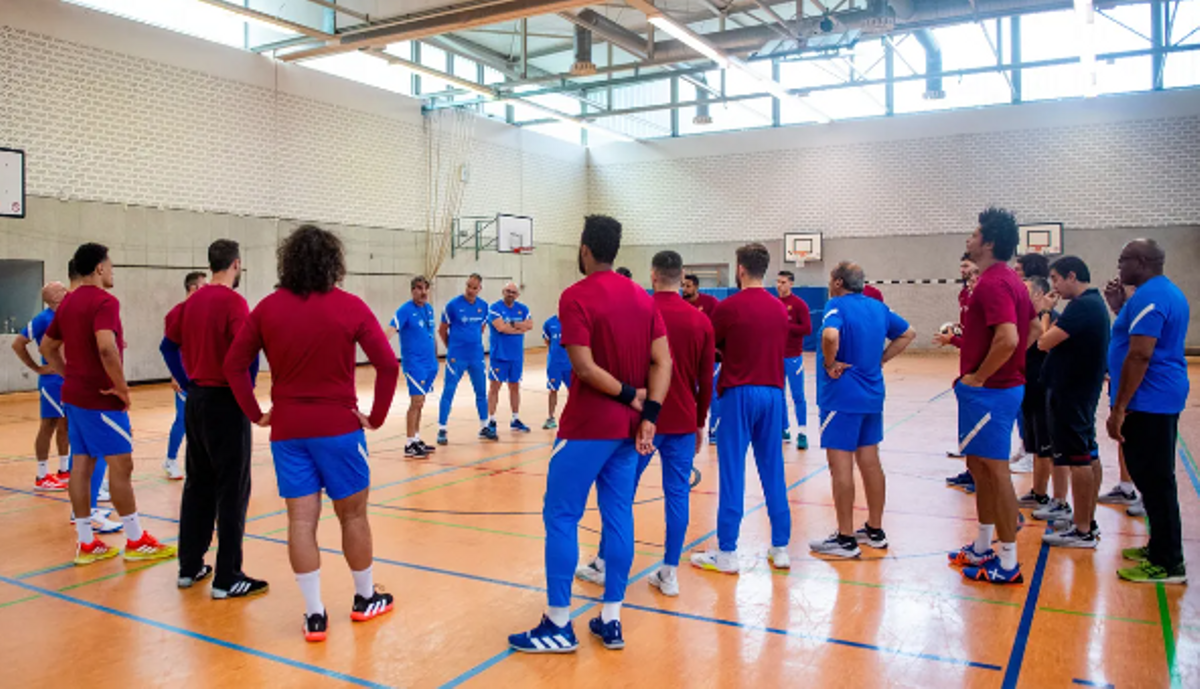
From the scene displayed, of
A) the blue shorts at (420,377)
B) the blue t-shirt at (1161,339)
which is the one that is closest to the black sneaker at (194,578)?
the blue shorts at (420,377)

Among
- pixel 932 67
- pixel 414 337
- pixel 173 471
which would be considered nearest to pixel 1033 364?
pixel 414 337

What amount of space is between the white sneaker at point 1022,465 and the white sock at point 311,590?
A: 609cm

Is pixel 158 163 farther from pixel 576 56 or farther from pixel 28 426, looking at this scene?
pixel 576 56

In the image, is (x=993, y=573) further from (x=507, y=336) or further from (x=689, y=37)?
(x=689, y=37)

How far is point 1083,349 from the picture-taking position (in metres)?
5.20

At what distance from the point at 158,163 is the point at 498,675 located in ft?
49.5

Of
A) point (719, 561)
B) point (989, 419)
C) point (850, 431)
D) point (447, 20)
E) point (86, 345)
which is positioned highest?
point (447, 20)

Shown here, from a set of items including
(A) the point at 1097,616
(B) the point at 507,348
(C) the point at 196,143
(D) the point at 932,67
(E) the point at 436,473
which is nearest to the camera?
(A) the point at 1097,616

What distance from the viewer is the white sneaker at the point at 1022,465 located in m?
7.48

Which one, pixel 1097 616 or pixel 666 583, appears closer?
pixel 1097 616

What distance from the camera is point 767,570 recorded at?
4805 mm

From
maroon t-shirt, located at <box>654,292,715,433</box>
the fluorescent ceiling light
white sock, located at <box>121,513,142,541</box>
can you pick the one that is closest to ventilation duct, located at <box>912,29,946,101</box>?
the fluorescent ceiling light

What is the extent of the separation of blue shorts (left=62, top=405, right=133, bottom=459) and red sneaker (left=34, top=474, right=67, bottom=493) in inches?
107

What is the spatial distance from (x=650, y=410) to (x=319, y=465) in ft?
4.92
